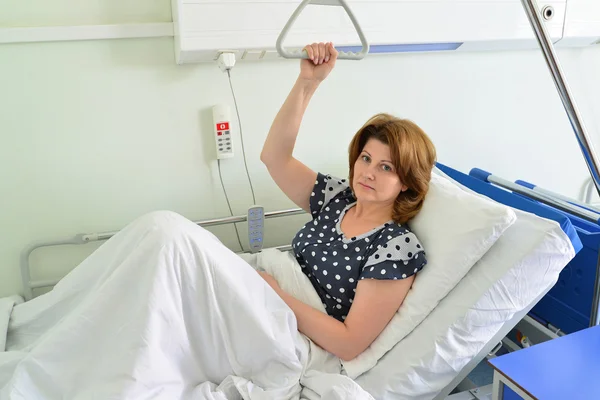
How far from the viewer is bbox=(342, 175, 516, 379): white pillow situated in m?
1.24

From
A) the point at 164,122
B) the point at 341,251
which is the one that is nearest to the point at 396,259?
the point at 341,251

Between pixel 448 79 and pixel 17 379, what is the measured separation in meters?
1.75

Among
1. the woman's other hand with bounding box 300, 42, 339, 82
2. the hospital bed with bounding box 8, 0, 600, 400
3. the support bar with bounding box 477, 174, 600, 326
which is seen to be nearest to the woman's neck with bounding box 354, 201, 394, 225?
the hospital bed with bounding box 8, 0, 600, 400

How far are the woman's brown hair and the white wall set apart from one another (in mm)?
528

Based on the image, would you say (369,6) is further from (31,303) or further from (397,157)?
(31,303)

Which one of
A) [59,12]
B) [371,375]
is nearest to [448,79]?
[371,375]

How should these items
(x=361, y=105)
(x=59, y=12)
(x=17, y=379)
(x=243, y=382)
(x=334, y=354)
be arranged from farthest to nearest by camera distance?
(x=361, y=105) → (x=59, y=12) → (x=334, y=354) → (x=243, y=382) → (x=17, y=379)

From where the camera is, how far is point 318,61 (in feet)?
4.59

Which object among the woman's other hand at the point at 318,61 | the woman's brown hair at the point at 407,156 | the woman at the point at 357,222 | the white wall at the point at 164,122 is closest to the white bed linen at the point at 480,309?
the woman at the point at 357,222

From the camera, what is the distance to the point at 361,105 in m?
1.97

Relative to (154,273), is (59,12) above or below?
above

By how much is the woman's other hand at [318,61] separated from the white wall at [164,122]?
0.42m

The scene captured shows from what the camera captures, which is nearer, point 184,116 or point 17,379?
point 17,379

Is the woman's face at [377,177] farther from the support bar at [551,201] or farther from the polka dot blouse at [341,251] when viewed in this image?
the support bar at [551,201]
